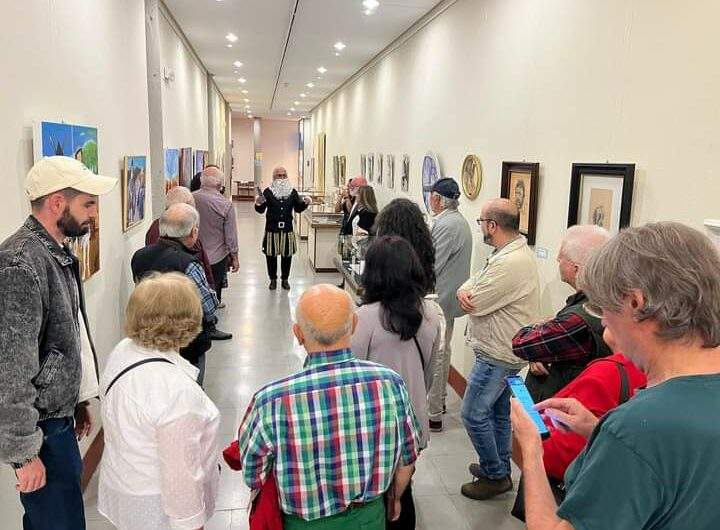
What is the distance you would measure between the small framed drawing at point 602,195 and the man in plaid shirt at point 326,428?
6.20 feet

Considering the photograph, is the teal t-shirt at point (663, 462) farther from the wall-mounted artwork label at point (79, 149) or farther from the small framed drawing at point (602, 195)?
the wall-mounted artwork label at point (79, 149)

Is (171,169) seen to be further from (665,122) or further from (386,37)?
(665,122)

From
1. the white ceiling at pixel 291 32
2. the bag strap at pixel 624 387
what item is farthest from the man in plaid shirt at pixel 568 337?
the white ceiling at pixel 291 32

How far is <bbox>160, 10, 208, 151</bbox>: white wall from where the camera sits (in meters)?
6.82

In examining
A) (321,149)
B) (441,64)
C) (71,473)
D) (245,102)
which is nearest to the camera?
(71,473)

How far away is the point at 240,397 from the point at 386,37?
5931 millimetres

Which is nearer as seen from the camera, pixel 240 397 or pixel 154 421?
pixel 154 421

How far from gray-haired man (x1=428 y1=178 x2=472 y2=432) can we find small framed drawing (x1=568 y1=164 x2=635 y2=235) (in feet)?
3.30

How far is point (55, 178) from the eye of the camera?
198 cm

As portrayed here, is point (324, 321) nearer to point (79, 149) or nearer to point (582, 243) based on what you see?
point (582, 243)

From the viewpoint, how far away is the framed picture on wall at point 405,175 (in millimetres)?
7480

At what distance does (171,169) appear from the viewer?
21.7 feet

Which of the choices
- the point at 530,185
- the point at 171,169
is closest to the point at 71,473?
the point at 530,185

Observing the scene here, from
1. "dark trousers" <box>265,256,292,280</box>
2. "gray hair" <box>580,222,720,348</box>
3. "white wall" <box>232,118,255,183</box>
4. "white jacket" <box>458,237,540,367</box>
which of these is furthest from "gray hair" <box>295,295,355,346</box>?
"white wall" <box>232,118,255,183</box>
